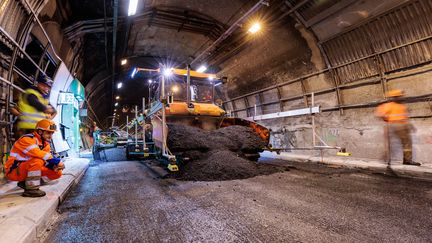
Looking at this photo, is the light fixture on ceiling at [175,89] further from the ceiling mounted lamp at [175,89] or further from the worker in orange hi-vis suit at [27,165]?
the worker in orange hi-vis suit at [27,165]

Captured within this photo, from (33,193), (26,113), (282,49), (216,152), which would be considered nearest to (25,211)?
(33,193)

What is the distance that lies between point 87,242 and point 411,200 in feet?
12.8

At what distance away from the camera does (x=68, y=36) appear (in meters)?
7.05

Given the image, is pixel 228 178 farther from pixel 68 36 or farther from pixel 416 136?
pixel 68 36

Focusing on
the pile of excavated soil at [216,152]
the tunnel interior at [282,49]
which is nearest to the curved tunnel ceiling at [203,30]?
the tunnel interior at [282,49]

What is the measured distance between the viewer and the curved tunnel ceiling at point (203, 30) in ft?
22.4

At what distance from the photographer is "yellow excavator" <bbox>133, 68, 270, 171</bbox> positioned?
229 inches

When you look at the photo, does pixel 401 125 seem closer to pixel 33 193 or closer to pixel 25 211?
pixel 25 211

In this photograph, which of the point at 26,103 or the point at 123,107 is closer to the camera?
the point at 26,103

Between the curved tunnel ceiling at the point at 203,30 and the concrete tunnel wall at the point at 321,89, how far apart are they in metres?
0.06

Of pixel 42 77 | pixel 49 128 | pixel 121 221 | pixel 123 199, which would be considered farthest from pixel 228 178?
pixel 42 77

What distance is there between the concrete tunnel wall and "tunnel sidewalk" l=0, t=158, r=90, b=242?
756cm

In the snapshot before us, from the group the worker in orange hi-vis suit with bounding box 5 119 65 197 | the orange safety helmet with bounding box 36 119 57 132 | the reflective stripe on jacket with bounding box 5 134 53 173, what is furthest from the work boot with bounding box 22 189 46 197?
the orange safety helmet with bounding box 36 119 57 132

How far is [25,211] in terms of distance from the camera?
2.31m
